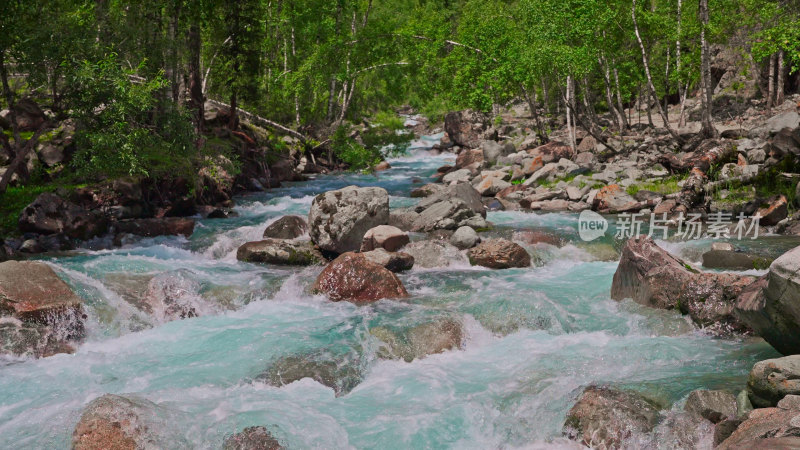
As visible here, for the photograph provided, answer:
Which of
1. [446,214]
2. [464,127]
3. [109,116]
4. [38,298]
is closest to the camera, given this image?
[38,298]

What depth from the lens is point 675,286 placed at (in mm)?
10062

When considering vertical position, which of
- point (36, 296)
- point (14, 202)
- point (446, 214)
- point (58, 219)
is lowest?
point (36, 296)

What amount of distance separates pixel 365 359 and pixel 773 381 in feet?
17.1

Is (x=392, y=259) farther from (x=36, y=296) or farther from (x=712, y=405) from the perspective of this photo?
(x=712, y=405)

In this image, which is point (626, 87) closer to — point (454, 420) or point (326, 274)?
point (326, 274)

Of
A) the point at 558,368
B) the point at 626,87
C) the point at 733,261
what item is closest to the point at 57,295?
the point at 558,368

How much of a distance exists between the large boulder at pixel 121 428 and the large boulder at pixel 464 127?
35753 mm

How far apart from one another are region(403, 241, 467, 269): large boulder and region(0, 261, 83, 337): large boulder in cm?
726

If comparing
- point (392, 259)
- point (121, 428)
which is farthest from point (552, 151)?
point (121, 428)

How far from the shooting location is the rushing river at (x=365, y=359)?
273 inches

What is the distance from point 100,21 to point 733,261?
58.6 ft

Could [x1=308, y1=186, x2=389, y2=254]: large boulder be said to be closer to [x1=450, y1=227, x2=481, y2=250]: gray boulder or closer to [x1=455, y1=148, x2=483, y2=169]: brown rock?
[x1=450, y1=227, x2=481, y2=250]: gray boulder

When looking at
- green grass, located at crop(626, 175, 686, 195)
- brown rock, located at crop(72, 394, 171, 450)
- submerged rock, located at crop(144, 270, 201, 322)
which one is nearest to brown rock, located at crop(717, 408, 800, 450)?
brown rock, located at crop(72, 394, 171, 450)

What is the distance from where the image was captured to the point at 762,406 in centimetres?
605
